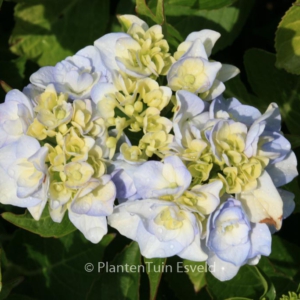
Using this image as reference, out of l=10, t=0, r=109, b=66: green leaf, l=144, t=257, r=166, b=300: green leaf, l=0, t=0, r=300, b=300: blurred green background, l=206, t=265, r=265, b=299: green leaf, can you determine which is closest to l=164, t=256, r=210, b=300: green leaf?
l=0, t=0, r=300, b=300: blurred green background

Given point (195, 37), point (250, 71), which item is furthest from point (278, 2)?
point (195, 37)

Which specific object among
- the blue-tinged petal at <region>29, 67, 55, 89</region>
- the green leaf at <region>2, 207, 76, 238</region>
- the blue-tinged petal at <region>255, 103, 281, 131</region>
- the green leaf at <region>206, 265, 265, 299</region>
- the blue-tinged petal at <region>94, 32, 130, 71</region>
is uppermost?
the blue-tinged petal at <region>94, 32, 130, 71</region>

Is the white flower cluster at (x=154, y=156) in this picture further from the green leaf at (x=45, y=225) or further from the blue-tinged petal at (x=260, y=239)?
the green leaf at (x=45, y=225)

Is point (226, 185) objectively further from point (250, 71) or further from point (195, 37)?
point (250, 71)

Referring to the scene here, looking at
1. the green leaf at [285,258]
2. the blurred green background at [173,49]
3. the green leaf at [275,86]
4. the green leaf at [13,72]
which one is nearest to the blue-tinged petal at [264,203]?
the blurred green background at [173,49]

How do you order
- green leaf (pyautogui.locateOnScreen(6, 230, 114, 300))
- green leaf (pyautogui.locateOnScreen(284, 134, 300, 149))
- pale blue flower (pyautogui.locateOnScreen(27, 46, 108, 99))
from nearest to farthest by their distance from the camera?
pale blue flower (pyautogui.locateOnScreen(27, 46, 108, 99))
green leaf (pyautogui.locateOnScreen(284, 134, 300, 149))
green leaf (pyautogui.locateOnScreen(6, 230, 114, 300))

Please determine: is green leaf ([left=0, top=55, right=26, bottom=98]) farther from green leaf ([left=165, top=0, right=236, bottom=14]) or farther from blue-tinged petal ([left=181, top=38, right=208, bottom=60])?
blue-tinged petal ([left=181, top=38, right=208, bottom=60])

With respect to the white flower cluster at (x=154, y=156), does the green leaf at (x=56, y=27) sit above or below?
below

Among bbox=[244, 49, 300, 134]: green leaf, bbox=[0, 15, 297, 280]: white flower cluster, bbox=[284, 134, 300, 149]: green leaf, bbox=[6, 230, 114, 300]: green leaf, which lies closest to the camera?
bbox=[0, 15, 297, 280]: white flower cluster
